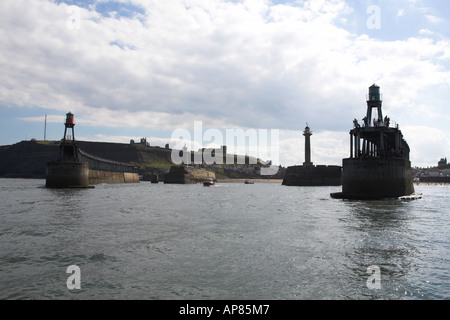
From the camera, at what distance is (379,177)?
Result: 162 feet

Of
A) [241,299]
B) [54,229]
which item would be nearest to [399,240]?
[241,299]

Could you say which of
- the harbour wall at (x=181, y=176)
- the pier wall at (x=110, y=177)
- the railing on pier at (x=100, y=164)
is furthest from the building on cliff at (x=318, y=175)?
the railing on pier at (x=100, y=164)

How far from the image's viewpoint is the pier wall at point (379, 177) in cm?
4938

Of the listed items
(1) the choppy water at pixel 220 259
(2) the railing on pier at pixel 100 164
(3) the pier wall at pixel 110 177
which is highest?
(2) the railing on pier at pixel 100 164

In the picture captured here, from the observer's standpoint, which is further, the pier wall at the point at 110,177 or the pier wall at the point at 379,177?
the pier wall at the point at 110,177

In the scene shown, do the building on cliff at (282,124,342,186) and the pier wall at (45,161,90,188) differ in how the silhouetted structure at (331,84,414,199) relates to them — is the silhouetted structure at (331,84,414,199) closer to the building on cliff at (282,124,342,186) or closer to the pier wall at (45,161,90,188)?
the pier wall at (45,161,90,188)

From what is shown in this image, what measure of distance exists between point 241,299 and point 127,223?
16.7m

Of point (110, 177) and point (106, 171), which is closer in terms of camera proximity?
point (106, 171)

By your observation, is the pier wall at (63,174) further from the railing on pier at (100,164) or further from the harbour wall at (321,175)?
the harbour wall at (321,175)

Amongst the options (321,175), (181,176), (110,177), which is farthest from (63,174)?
(321,175)

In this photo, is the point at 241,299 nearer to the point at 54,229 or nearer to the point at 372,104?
the point at 54,229

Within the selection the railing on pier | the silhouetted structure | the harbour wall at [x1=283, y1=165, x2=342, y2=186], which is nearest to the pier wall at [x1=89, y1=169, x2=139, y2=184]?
the railing on pier

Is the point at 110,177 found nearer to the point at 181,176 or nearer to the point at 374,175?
the point at 181,176

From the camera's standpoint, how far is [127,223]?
2527 centimetres
